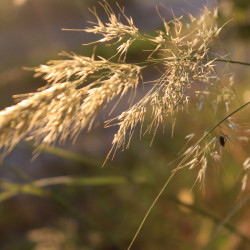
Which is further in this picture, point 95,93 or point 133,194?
point 133,194

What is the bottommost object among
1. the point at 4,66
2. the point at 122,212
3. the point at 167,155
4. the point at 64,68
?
the point at 122,212

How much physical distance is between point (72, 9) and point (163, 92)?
1393 centimetres

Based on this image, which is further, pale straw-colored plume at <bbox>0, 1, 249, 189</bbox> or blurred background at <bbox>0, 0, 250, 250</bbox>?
blurred background at <bbox>0, 0, 250, 250</bbox>

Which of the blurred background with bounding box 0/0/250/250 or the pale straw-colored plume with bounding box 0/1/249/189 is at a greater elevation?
the pale straw-colored plume with bounding box 0/1/249/189

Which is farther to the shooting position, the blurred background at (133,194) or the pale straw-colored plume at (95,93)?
the blurred background at (133,194)

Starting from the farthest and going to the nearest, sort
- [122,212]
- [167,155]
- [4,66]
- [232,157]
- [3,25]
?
[3,25]
[4,66]
[167,155]
[122,212]
[232,157]

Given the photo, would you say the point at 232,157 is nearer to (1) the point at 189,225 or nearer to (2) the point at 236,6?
(1) the point at 189,225

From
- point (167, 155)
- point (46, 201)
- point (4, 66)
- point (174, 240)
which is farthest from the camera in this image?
point (4, 66)

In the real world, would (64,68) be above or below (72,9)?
below

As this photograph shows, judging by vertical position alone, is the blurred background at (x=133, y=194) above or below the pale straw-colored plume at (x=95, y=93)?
below

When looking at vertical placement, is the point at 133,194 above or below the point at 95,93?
below

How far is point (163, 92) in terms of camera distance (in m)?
1.09

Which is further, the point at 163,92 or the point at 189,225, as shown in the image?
the point at 189,225

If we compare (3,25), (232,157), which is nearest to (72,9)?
(3,25)
